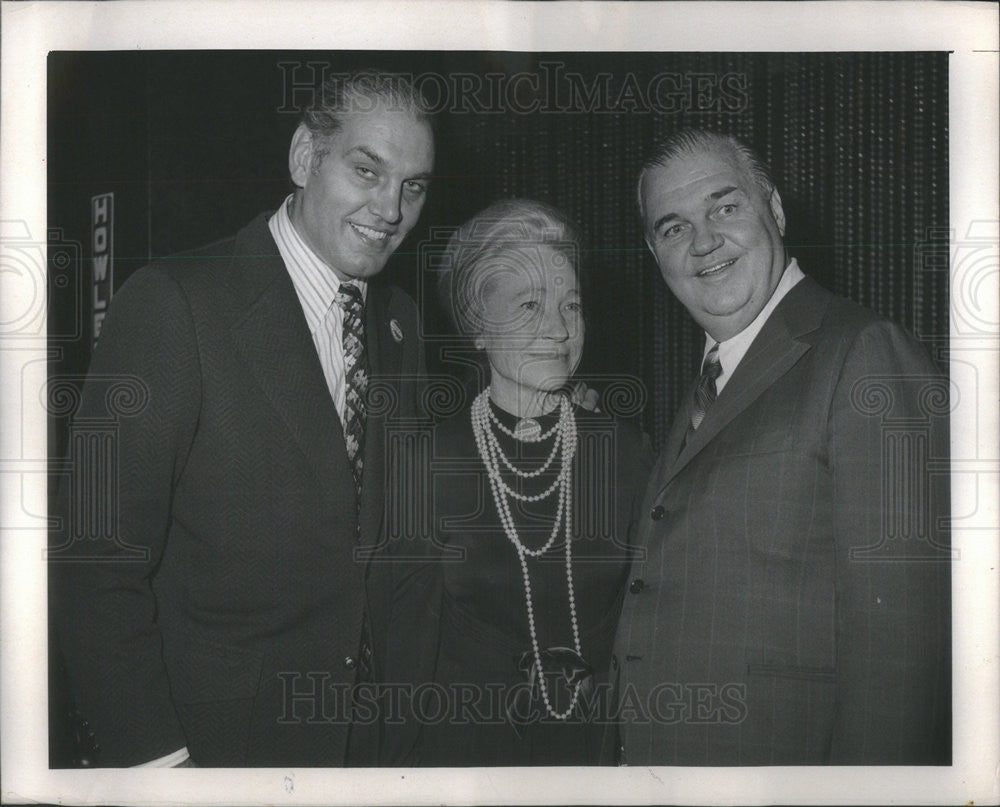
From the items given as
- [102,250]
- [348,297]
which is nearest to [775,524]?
[348,297]

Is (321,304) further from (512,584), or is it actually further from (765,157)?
(765,157)

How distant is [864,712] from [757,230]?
732mm

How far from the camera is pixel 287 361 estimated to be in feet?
4.84

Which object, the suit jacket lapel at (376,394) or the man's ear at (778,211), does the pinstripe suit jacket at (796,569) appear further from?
the suit jacket lapel at (376,394)

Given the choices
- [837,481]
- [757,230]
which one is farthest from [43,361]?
[837,481]

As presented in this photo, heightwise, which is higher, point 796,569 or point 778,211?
point 778,211

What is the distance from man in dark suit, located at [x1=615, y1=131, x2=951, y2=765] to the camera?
4.78 feet

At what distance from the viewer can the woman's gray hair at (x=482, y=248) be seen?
4.96 feet

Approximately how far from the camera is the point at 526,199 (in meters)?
1.52

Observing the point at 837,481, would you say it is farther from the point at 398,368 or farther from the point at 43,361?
the point at 43,361

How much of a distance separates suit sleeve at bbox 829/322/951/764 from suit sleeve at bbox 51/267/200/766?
0.98m

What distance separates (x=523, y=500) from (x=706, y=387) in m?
0.32

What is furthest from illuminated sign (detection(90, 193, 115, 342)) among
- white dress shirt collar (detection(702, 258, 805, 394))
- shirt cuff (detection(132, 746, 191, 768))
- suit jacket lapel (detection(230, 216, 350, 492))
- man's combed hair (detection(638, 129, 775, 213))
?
white dress shirt collar (detection(702, 258, 805, 394))

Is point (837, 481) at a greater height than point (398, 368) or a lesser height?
lesser
